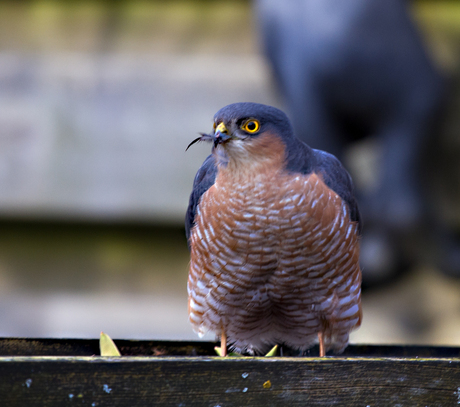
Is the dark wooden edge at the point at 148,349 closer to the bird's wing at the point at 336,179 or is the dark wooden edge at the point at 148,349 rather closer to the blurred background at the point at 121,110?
the bird's wing at the point at 336,179

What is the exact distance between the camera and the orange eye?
0.76m

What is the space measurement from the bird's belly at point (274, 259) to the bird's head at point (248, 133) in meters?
0.04

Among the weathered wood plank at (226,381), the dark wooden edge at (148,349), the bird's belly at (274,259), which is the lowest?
the weathered wood plank at (226,381)

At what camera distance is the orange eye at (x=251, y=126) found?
2.50ft

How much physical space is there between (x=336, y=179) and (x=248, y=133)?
0.64ft

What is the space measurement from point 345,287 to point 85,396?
426 mm

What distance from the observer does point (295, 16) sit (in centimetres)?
156

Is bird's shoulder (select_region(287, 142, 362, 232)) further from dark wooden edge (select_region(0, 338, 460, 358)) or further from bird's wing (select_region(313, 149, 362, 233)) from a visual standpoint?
dark wooden edge (select_region(0, 338, 460, 358))

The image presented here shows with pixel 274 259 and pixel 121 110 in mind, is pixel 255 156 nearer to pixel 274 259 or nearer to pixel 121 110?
pixel 274 259

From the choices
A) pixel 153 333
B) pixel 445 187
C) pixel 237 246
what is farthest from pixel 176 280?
pixel 237 246

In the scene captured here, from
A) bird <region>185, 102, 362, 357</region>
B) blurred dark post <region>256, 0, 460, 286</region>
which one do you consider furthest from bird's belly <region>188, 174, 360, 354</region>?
blurred dark post <region>256, 0, 460, 286</region>

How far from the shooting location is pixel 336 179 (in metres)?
0.89

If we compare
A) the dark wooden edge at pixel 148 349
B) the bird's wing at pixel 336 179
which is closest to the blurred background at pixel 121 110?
the dark wooden edge at pixel 148 349

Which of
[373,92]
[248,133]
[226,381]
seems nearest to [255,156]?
[248,133]
